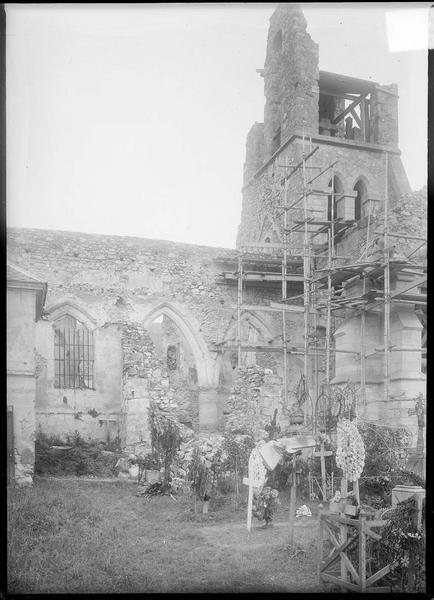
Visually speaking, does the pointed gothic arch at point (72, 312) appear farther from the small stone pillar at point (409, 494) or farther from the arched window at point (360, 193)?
the arched window at point (360, 193)

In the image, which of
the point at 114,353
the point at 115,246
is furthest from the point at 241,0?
the point at 114,353

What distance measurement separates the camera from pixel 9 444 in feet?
24.6

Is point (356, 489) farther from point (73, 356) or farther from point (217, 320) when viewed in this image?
point (73, 356)

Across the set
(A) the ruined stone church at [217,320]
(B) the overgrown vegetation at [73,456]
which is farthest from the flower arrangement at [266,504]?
(B) the overgrown vegetation at [73,456]

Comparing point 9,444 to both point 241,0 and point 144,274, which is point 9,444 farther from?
point 241,0

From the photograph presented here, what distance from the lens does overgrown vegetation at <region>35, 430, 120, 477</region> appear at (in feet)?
25.6

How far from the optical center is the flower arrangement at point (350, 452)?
23.6 feet

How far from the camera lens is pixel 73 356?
988cm

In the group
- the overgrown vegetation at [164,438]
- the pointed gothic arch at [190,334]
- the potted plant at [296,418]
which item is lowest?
the overgrown vegetation at [164,438]

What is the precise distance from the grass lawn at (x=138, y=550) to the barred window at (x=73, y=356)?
2685 mm

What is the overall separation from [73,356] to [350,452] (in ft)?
15.8

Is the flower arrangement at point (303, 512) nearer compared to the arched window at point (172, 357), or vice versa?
the flower arrangement at point (303, 512)

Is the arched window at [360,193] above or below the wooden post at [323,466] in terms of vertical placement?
above

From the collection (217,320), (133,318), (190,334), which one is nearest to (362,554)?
(217,320)
